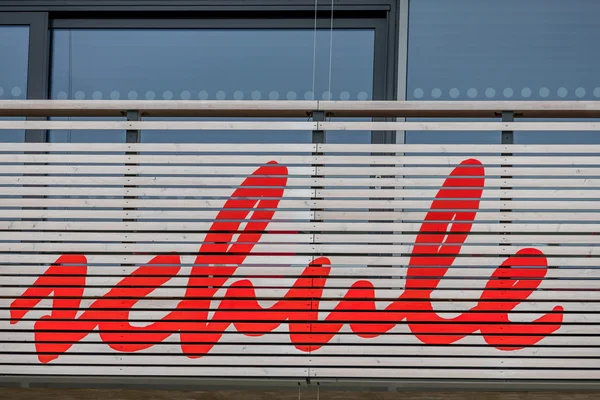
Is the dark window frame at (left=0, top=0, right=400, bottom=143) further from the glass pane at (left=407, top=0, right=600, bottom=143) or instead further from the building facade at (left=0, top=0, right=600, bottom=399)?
the building facade at (left=0, top=0, right=600, bottom=399)

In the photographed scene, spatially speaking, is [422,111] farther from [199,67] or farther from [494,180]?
[199,67]

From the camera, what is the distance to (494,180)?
6988 mm

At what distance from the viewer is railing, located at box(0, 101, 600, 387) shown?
22.2ft

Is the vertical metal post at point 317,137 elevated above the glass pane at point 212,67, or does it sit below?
below

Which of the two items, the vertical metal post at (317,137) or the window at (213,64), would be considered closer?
the vertical metal post at (317,137)

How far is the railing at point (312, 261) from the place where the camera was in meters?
6.76

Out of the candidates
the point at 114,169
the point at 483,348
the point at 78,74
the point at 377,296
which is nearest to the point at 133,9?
the point at 78,74

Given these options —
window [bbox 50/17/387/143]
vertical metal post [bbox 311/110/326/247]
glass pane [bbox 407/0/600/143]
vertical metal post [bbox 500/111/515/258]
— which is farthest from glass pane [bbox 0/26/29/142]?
vertical metal post [bbox 500/111/515/258]

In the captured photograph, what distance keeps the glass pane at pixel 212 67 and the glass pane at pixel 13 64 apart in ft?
0.97

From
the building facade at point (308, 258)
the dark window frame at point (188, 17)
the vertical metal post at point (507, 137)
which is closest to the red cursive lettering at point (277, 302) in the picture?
the building facade at point (308, 258)

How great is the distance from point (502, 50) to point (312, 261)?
10.7 ft

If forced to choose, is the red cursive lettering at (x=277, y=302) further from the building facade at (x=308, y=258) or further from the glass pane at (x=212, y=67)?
the glass pane at (x=212, y=67)

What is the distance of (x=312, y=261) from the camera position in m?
6.96

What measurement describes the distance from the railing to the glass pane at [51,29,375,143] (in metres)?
2.03
